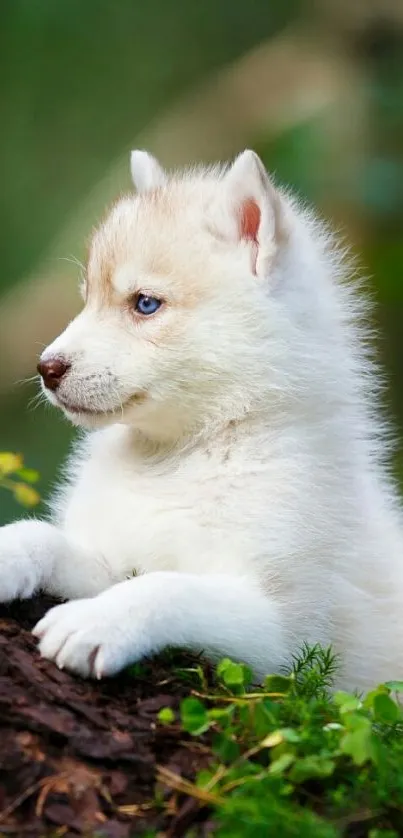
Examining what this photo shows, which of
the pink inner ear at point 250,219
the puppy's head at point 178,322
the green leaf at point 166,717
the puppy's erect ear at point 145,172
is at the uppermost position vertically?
the puppy's erect ear at point 145,172

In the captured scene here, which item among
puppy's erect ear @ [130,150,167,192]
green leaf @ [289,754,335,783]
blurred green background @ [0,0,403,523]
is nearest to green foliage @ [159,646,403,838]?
green leaf @ [289,754,335,783]

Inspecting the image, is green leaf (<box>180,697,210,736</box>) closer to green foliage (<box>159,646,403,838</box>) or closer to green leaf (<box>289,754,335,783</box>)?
green foliage (<box>159,646,403,838</box>)

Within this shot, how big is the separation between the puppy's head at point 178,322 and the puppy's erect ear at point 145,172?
42 cm

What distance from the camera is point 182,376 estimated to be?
9.17ft

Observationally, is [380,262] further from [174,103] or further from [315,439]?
[315,439]

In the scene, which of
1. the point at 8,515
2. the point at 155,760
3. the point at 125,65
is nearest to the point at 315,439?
the point at 155,760

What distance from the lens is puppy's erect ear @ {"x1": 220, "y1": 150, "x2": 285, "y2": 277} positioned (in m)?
2.87

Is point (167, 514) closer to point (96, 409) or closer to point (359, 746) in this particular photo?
point (96, 409)

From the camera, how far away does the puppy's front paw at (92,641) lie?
2.15 metres

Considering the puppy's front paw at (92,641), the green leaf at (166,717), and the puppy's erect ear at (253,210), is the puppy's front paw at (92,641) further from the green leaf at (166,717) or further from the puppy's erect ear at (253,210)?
the puppy's erect ear at (253,210)

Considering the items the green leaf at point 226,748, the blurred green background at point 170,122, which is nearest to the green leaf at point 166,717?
the green leaf at point 226,748

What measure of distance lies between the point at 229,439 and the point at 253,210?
64cm

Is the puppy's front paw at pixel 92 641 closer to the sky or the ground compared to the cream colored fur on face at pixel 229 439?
closer to the ground

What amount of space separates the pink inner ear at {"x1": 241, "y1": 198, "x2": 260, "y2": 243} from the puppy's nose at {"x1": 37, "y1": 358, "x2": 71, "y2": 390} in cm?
62
